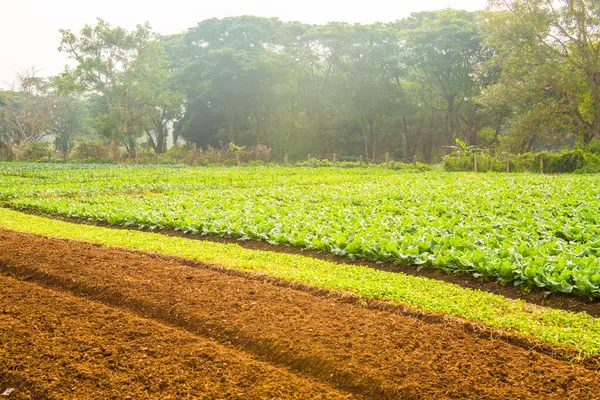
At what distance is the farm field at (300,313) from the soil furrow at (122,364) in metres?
0.02

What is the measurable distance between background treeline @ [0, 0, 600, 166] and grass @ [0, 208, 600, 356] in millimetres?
28960


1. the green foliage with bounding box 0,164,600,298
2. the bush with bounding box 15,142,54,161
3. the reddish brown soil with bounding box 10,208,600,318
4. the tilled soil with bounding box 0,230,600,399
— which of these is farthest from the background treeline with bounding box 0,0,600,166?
the tilled soil with bounding box 0,230,600,399

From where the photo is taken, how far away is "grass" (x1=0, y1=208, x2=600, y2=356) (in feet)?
17.8

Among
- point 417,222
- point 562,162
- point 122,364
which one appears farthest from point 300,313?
point 562,162

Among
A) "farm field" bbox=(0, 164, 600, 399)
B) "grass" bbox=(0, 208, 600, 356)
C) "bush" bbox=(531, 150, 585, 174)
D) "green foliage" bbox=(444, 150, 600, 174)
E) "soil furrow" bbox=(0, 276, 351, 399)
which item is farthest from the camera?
"bush" bbox=(531, 150, 585, 174)

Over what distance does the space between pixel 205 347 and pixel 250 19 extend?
170ft

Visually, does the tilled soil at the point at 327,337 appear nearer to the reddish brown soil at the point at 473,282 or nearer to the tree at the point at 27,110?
the reddish brown soil at the point at 473,282

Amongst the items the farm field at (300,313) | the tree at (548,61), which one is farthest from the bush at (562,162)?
the farm field at (300,313)

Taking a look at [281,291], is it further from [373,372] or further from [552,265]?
[552,265]

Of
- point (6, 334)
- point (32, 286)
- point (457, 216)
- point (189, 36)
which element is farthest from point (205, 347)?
point (189, 36)

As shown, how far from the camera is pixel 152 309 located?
6320mm

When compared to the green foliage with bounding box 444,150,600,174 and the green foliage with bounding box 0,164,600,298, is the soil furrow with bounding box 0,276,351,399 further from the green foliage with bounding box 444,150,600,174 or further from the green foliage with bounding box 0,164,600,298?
the green foliage with bounding box 444,150,600,174

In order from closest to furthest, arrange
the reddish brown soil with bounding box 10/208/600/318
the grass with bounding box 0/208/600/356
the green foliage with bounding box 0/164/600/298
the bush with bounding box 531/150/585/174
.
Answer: the grass with bounding box 0/208/600/356 < the reddish brown soil with bounding box 10/208/600/318 < the green foliage with bounding box 0/164/600/298 < the bush with bounding box 531/150/585/174

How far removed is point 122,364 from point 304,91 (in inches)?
1873
